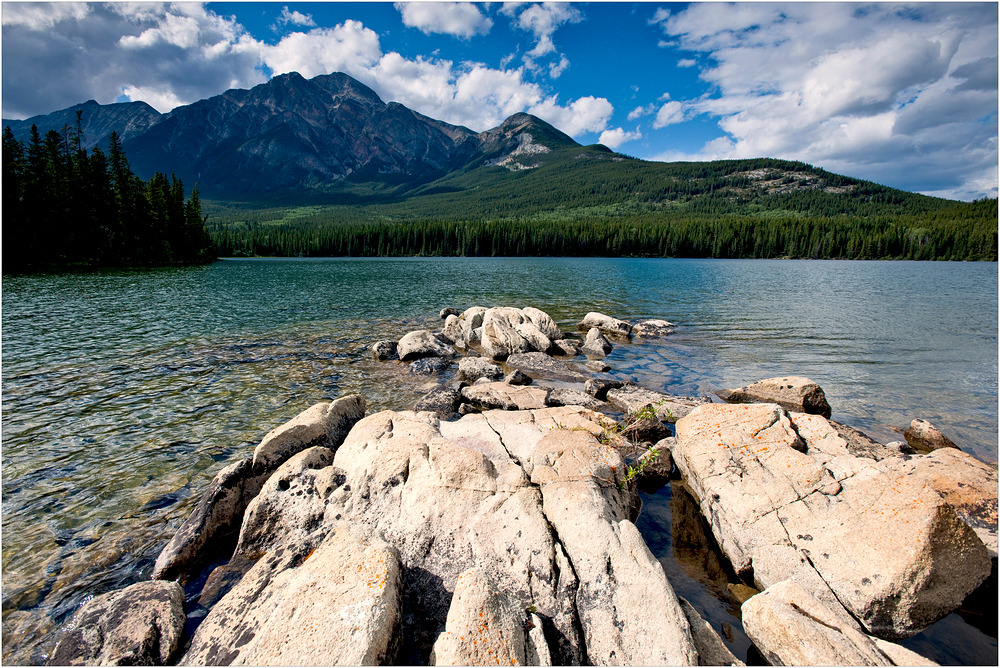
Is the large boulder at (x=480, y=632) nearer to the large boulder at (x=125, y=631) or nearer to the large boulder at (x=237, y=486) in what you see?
the large boulder at (x=125, y=631)

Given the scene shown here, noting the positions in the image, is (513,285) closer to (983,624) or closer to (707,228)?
(983,624)

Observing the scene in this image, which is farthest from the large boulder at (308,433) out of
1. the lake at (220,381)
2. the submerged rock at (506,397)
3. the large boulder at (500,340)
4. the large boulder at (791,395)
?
the large boulder at (791,395)

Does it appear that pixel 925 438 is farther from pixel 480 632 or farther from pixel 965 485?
pixel 480 632

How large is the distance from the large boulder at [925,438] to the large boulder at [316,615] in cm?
1280

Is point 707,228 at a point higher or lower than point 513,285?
higher

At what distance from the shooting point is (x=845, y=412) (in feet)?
40.3

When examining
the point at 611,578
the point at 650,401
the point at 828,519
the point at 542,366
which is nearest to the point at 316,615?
the point at 611,578

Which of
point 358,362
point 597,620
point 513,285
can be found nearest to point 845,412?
point 597,620

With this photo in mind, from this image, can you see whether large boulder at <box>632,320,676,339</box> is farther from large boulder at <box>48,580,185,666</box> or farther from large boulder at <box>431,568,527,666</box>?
large boulder at <box>48,580,185,666</box>

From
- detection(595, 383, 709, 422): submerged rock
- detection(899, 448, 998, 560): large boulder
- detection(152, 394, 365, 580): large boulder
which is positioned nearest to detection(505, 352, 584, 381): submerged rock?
detection(595, 383, 709, 422): submerged rock

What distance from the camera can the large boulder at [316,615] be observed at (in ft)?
12.8

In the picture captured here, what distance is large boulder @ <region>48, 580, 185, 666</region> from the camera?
430 centimetres

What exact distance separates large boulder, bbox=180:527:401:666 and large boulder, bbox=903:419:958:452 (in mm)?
12797

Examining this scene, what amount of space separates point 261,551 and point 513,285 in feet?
159
